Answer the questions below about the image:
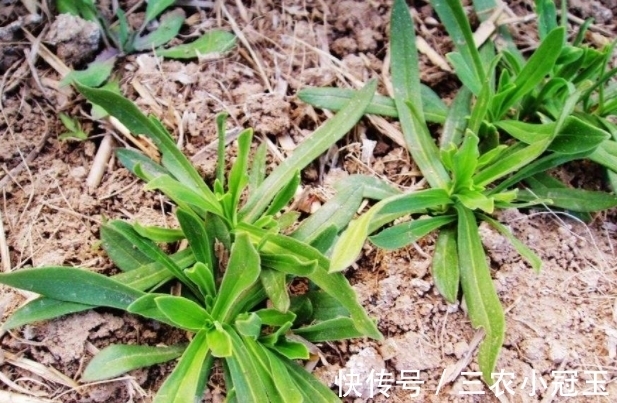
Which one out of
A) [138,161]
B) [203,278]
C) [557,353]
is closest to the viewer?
[203,278]

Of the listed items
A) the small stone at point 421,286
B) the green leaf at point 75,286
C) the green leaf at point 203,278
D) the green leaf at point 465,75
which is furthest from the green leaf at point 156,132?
the green leaf at point 465,75

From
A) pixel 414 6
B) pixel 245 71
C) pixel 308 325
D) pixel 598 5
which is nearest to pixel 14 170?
pixel 245 71

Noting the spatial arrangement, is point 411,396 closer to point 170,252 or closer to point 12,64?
point 170,252

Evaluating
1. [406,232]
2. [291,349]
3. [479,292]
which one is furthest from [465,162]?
[291,349]

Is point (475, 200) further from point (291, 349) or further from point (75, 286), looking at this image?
point (75, 286)

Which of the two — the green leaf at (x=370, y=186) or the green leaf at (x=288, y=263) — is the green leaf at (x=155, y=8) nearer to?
the green leaf at (x=370, y=186)

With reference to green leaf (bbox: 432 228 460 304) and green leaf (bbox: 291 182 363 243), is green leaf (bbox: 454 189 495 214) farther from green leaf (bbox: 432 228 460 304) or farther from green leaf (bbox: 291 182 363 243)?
green leaf (bbox: 291 182 363 243)
